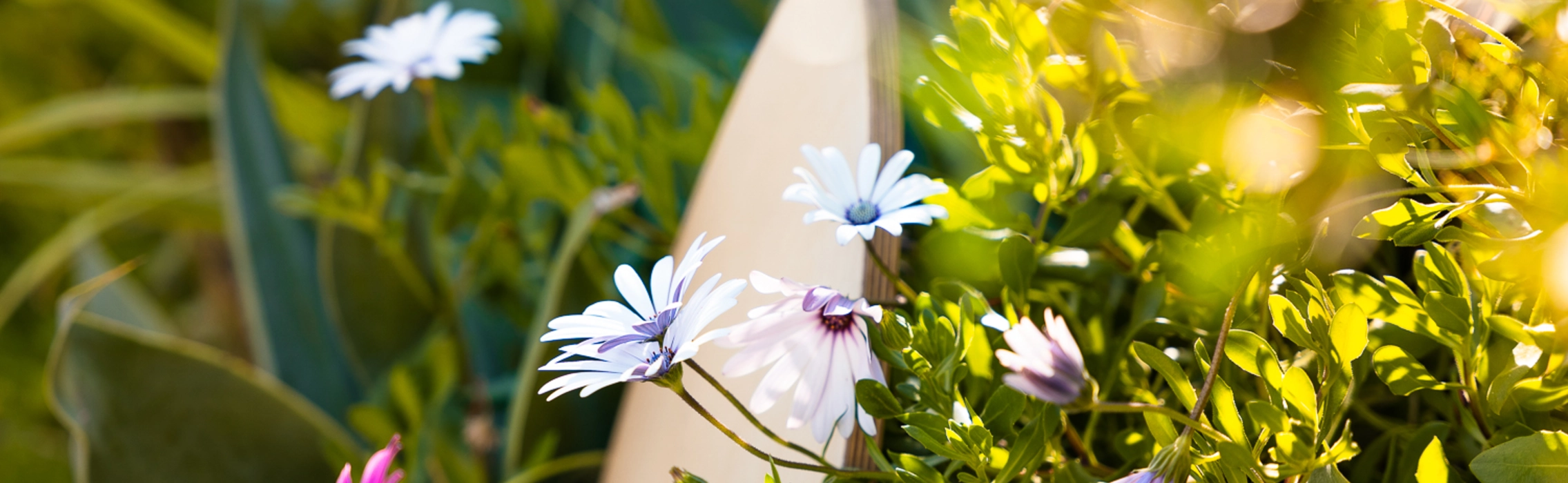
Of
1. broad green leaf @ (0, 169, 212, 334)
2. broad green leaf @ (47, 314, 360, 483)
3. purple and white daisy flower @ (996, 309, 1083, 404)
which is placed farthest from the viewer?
broad green leaf @ (0, 169, 212, 334)

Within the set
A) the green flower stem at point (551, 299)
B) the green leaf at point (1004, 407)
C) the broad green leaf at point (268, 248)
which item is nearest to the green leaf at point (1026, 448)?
the green leaf at point (1004, 407)

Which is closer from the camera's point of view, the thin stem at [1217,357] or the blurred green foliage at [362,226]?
the thin stem at [1217,357]

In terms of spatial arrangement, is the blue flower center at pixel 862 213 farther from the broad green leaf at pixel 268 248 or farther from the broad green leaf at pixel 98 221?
the broad green leaf at pixel 98 221

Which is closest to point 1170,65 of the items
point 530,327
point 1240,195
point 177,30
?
point 1240,195

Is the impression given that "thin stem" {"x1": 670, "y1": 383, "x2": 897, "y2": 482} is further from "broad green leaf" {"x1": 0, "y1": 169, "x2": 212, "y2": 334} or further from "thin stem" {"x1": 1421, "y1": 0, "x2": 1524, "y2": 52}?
"broad green leaf" {"x1": 0, "y1": 169, "x2": 212, "y2": 334}

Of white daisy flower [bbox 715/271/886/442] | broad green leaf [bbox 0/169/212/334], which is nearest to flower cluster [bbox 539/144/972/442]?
white daisy flower [bbox 715/271/886/442]

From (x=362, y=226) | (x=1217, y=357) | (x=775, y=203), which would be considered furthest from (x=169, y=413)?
(x=1217, y=357)
